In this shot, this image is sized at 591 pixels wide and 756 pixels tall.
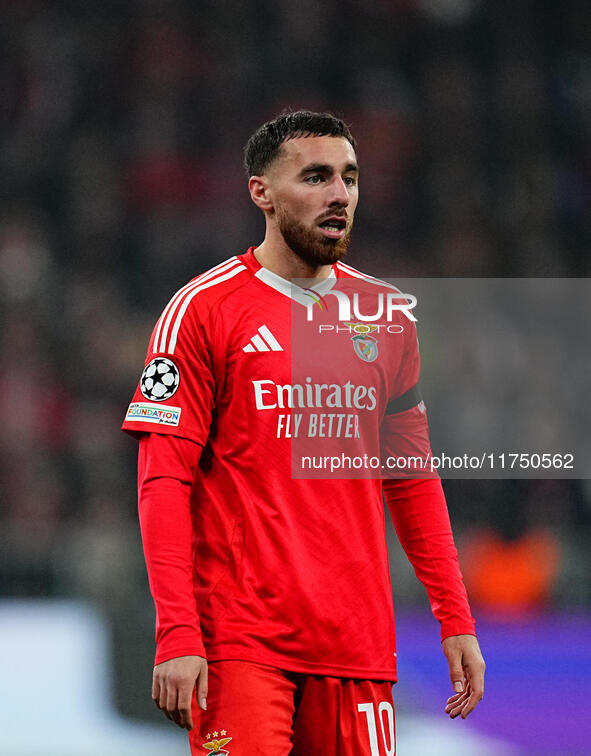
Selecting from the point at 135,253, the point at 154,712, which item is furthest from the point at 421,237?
the point at 154,712

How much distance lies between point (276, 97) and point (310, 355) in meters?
6.75

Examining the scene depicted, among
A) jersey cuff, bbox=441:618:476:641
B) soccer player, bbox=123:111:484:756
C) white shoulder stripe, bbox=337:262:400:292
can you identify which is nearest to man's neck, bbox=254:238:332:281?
soccer player, bbox=123:111:484:756

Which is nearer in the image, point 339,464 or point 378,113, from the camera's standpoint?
point 339,464

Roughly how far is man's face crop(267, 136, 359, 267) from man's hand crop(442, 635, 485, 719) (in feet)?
3.20

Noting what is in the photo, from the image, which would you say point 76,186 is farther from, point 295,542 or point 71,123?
point 295,542

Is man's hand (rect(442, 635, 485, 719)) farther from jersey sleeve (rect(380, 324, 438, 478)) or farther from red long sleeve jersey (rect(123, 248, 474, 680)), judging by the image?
jersey sleeve (rect(380, 324, 438, 478))

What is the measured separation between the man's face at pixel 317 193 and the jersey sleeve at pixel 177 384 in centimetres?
33

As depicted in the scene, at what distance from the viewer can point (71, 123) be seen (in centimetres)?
909

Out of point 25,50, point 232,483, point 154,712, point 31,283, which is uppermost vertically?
point 25,50

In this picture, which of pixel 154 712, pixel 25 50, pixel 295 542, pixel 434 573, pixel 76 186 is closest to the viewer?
pixel 295 542

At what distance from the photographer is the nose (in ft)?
8.89

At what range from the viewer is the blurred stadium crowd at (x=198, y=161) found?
761 centimetres

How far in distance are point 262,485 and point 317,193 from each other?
700mm

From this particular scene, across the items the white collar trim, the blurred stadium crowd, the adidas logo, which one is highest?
the blurred stadium crowd
